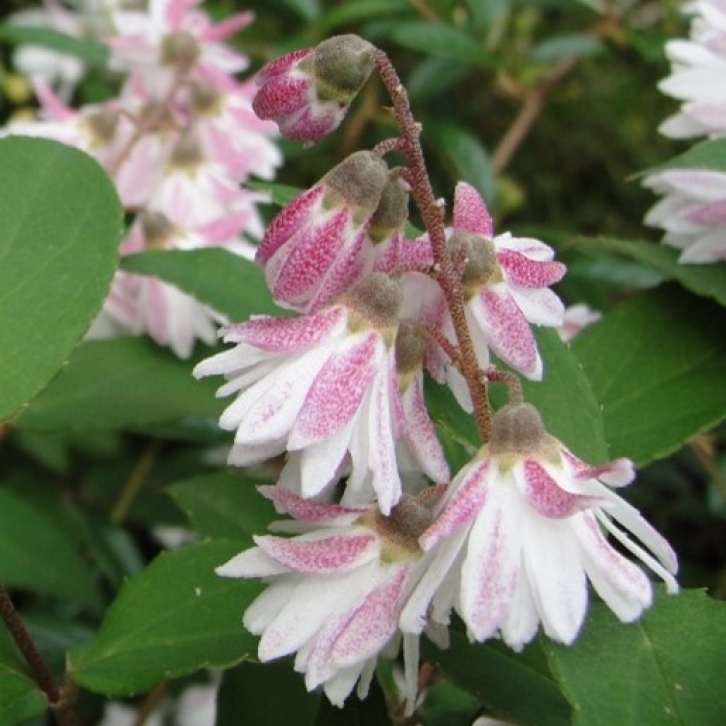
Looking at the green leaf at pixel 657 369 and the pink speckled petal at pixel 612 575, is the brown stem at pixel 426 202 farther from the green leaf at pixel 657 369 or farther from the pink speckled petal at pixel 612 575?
the green leaf at pixel 657 369

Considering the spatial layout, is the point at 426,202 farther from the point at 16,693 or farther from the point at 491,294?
the point at 16,693

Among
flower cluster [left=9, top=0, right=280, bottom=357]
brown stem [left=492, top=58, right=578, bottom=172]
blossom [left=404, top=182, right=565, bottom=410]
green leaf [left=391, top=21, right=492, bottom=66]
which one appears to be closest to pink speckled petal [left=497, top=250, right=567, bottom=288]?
blossom [left=404, top=182, right=565, bottom=410]

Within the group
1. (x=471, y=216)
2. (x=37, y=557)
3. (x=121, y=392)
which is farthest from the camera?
(x=37, y=557)

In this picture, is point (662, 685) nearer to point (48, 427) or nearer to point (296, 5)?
point (48, 427)

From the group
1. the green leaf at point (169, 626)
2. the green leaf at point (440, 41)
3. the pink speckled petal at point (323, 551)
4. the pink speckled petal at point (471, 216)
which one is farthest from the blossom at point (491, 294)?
the green leaf at point (440, 41)

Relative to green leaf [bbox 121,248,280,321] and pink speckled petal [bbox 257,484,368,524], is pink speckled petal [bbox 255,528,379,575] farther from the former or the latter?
green leaf [bbox 121,248,280,321]

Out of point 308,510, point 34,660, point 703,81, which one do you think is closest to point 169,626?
point 34,660
